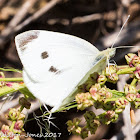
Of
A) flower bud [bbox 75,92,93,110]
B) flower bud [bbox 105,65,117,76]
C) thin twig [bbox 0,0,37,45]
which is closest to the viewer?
flower bud [bbox 75,92,93,110]

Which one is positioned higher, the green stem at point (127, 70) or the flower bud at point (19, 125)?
the green stem at point (127, 70)

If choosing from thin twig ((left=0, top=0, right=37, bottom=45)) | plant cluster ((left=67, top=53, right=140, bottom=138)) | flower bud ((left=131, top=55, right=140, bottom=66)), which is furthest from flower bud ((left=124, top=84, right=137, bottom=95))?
thin twig ((left=0, top=0, right=37, bottom=45))

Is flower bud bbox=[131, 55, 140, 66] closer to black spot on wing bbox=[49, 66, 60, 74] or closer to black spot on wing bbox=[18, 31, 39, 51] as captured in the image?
black spot on wing bbox=[49, 66, 60, 74]

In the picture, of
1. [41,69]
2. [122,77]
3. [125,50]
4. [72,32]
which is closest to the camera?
[41,69]

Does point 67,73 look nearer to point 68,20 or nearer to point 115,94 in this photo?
point 115,94

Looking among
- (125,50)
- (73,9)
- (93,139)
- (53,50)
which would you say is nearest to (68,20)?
(73,9)

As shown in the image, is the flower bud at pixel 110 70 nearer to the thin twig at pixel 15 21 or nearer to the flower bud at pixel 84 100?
the flower bud at pixel 84 100

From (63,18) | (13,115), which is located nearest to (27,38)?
(13,115)

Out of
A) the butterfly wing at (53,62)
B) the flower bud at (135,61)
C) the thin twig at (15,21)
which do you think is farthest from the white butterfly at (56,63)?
the thin twig at (15,21)
